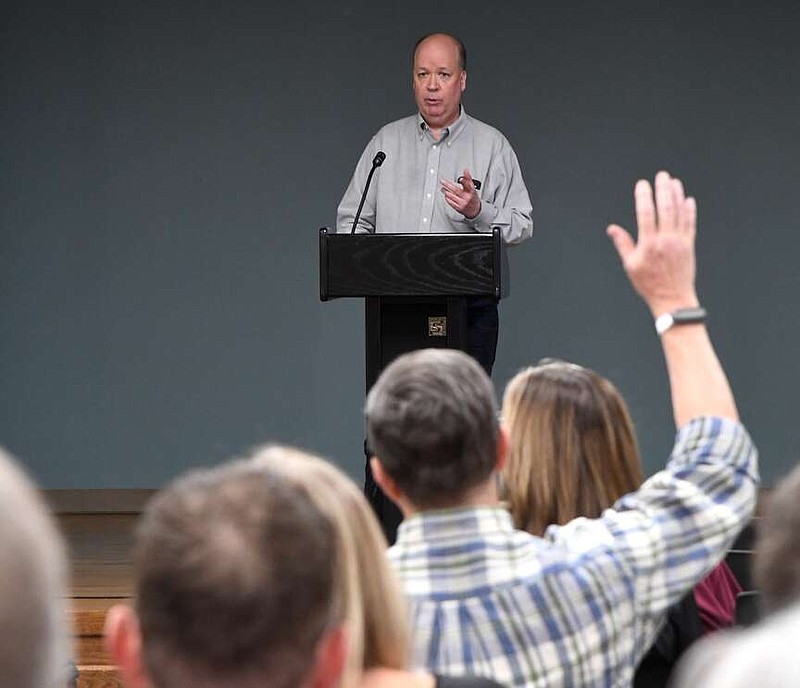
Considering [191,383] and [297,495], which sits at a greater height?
[297,495]

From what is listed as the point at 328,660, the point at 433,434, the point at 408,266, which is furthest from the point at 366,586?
the point at 408,266

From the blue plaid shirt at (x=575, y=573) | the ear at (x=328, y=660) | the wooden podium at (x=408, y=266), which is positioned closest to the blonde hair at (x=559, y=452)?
the blue plaid shirt at (x=575, y=573)

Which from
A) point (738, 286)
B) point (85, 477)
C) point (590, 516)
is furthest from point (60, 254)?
point (590, 516)

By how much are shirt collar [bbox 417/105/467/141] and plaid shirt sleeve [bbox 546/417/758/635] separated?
11.7ft

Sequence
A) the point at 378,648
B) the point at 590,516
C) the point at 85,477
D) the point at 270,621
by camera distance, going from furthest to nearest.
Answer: the point at 85,477
the point at 590,516
the point at 378,648
the point at 270,621

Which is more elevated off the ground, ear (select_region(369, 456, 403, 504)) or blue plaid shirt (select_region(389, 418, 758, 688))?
ear (select_region(369, 456, 403, 504))

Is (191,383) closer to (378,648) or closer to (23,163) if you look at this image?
(23,163)

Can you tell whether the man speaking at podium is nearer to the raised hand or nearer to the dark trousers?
the dark trousers

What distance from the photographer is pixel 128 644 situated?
1.13m

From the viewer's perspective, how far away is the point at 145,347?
23.2 ft

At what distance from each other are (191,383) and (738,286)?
268 centimetres

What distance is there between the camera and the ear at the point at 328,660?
3.55 ft

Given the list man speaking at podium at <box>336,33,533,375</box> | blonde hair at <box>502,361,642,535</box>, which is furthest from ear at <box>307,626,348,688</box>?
man speaking at podium at <box>336,33,533,375</box>

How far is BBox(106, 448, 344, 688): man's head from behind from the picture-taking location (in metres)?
1.03
